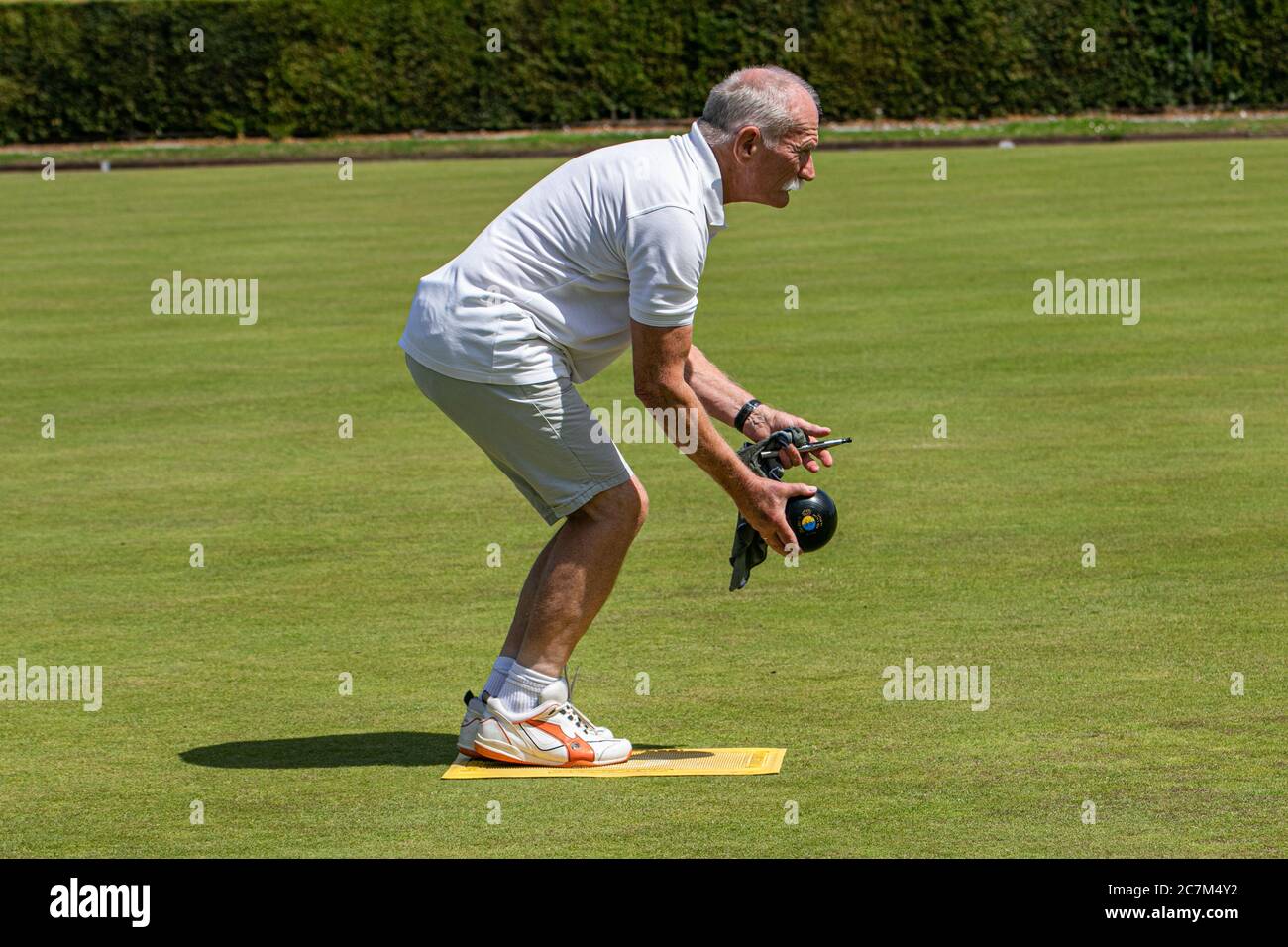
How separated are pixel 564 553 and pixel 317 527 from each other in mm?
4302

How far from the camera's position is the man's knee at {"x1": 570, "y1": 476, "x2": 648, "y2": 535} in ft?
22.0

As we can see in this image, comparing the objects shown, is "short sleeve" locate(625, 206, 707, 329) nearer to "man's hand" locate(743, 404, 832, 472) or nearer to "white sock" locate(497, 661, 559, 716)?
"man's hand" locate(743, 404, 832, 472)

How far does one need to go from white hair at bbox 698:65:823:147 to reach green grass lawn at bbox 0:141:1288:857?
2.06 m

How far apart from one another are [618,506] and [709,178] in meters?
1.12

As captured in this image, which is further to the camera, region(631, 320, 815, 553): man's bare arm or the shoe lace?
the shoe lace

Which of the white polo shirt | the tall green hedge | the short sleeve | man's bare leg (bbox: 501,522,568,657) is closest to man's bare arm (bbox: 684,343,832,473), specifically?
the white polo shirt

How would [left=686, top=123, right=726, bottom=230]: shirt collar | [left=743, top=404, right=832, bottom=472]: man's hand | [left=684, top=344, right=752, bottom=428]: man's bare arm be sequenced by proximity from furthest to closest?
1. [left=684, top=344, right=752, bottom=428]: man's bare arm
2. [left=743, top=404, right=832, bottom=472]: man's hand
3. [left=686, top=123, right=726, bottom=230]: shirt collar

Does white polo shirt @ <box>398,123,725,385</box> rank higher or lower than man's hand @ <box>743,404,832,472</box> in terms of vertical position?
higher

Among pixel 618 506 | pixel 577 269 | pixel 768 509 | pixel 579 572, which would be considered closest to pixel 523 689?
pixel 579 572

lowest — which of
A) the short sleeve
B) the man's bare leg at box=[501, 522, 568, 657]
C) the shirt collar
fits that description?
the man's bare leg at box=[501, 522, 568, 657]

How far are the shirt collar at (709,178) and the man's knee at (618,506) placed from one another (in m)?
0.92

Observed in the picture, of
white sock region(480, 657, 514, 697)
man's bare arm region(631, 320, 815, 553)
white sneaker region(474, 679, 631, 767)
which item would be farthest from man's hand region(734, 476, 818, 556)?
white sock region(480, 657, 514, 697)

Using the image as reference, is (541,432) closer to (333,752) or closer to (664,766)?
(664,766)

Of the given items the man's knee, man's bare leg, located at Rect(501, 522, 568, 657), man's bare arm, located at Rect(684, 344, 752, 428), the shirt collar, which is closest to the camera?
the shirt collar
